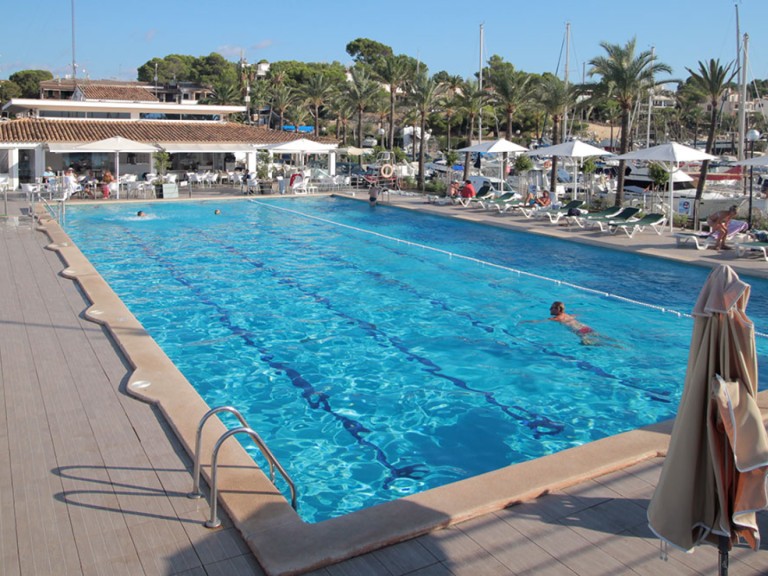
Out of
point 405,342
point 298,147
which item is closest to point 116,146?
point 298,147

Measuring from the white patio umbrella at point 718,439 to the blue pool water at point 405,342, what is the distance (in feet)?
10.2

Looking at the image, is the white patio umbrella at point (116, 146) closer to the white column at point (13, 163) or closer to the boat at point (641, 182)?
the white column at point (13, 163)

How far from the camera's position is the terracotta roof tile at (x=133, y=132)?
100 feet

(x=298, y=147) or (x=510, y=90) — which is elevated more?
(x=510, y=90)

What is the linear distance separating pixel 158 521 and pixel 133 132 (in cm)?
3223

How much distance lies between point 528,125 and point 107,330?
70968mm

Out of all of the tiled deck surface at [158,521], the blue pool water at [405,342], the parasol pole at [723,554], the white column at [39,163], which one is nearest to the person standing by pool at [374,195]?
the blue pool water at [405,342]

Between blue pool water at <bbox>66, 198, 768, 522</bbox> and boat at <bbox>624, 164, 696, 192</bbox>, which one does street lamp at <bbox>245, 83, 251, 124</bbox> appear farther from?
blue pool water at <bbox>66, 198, 768, 522</bbox>

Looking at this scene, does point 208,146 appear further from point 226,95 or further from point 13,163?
point 226,95

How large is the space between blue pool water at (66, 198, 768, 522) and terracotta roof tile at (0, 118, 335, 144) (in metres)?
13.3

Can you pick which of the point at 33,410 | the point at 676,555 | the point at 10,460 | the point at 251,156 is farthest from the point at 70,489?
the point at 251,156

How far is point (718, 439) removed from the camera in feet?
11.9

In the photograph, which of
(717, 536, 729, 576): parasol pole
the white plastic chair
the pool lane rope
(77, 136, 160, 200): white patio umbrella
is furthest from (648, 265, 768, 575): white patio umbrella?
the white plastic chair

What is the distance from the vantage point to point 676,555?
4305 millimetres
